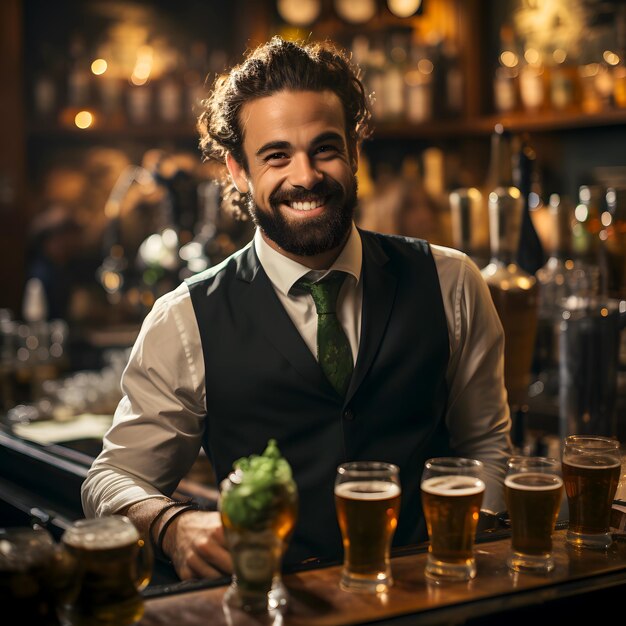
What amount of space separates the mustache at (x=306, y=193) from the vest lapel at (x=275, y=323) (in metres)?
0.17

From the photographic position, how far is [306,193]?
191cm

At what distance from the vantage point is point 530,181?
2.41 metres

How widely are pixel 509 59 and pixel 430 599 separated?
185 inches

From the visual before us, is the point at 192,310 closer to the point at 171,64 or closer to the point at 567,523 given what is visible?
the point at 567,523

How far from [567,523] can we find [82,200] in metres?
4.47

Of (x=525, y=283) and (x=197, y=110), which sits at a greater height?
(x=197, y=110)

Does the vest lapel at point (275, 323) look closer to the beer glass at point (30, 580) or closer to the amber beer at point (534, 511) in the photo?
the amber beer at point (534, 511)

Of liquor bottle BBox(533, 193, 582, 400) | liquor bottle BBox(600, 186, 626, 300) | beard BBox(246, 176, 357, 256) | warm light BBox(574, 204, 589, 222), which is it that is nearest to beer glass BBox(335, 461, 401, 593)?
beard BBox(246, 176, 357, 256)

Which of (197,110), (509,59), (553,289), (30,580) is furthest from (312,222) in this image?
(509,59)

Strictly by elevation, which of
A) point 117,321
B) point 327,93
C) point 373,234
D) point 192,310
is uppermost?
point 327,93

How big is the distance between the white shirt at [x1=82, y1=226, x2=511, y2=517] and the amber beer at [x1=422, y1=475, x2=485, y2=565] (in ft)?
1.85

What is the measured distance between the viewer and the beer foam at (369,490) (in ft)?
4.30

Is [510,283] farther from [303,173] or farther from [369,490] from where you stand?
[369,490]

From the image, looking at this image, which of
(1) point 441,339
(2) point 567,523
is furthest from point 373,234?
(2) point 567,523
